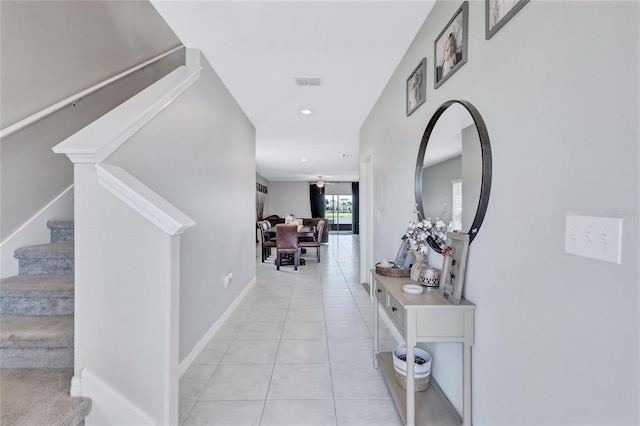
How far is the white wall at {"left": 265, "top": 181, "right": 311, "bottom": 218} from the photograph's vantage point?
13.2 m

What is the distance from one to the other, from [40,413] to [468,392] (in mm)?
1957

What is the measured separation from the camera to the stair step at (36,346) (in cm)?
148

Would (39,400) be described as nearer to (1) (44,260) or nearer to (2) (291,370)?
(1) (44,260)

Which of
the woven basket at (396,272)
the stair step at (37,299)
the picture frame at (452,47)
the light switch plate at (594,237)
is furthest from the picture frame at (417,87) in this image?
the stair step at (37,299)

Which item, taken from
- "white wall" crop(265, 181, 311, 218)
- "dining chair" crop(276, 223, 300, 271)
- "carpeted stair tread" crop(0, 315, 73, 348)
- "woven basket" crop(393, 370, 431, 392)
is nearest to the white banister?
"carpeted stair tread" crop(0, 315, 73, 348)

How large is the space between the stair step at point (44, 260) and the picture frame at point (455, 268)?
240 centimetres

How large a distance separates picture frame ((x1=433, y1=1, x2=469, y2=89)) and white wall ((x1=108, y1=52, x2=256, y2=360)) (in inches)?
71.0

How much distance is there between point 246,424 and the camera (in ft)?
5.19

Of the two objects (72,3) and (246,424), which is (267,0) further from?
(246,424)

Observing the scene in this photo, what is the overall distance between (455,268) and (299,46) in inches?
80.7

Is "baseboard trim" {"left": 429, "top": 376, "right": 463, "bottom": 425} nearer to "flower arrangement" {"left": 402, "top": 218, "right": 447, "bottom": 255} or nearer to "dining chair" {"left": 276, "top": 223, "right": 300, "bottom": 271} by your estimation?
"flower arrangement" {"left": 402, "top": 218, "right": 447, "bottom": 255}

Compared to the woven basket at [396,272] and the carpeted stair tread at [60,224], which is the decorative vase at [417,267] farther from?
the carpeted stair tread at [60,224]

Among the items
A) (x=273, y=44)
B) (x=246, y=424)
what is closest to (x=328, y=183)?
(x=273, y=44)

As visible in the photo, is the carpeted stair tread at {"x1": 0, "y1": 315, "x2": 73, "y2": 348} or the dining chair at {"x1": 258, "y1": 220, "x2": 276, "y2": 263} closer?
the carpeted stair tread at {"x1": 0, "y1": 315, "x2": 73, "y2": 348}
